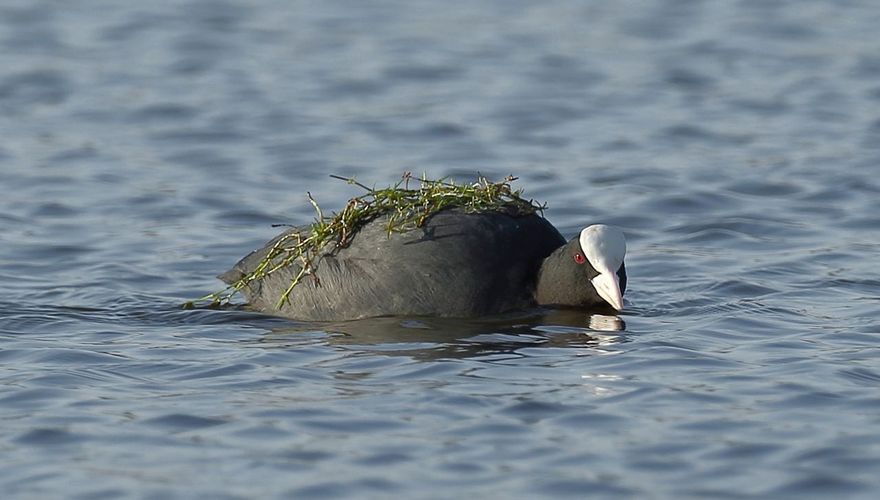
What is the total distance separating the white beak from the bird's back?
341mm

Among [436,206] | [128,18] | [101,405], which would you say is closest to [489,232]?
[436,206]

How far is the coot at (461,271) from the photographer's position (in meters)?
8.28

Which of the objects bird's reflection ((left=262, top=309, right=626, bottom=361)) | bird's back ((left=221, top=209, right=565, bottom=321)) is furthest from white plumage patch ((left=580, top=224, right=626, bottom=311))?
bird's back ((left=221, top=209, right=565, bottom=321))

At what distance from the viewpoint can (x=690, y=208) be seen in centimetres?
1135

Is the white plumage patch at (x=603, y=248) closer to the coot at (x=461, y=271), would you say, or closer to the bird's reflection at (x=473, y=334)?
the coot at (x=461, y=271)

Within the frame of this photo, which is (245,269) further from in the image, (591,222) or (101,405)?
(591,222)

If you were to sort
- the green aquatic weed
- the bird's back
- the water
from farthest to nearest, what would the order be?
the green aquatic weed → the bird's back → the water

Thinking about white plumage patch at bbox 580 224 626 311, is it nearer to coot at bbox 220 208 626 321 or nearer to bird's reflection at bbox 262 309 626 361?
coot at bbox 220 208 626 321

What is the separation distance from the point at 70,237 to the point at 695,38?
25.5ft

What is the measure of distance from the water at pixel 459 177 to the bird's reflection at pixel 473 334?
24mm

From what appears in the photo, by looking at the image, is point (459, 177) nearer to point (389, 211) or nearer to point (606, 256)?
point (389, 211)

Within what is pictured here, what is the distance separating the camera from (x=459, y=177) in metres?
12.2

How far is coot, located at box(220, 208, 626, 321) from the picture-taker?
326 inches

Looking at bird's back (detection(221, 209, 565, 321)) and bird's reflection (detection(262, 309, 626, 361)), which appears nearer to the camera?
bird's reflection (detection(262, 309, 626, 361))
